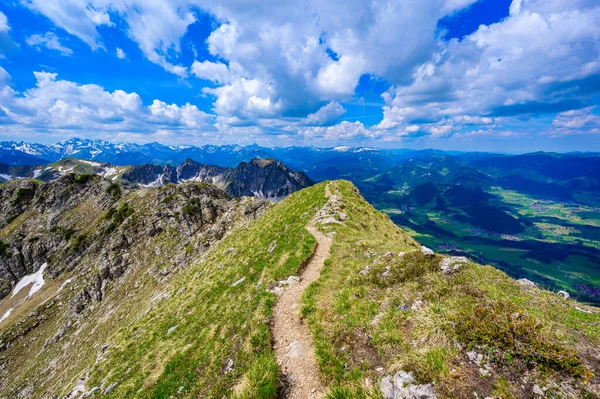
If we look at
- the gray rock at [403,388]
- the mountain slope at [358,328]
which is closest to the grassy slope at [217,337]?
the mountain slope at [358,328]

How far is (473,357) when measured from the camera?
324 inches

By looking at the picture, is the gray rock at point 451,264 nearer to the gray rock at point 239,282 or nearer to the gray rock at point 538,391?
the gray rock at point 538,391

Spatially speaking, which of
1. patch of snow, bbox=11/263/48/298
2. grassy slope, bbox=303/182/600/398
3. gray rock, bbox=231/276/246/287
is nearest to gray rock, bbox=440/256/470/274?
grassy slope, bbox=303/182/600/398

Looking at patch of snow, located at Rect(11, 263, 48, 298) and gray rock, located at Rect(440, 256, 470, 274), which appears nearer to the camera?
gray rock, located at Rect(440, 256, 470, 274)

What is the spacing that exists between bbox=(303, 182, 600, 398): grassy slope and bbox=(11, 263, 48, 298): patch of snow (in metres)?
128

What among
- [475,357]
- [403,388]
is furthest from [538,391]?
[403,388]

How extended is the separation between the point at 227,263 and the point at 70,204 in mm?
148977

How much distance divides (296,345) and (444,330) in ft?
23.7

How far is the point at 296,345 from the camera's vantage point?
1317cm

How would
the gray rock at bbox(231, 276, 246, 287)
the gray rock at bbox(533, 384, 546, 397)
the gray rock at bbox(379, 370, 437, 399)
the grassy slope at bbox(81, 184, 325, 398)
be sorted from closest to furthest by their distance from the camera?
the gray rock at bbox(533, 384, 546, 397) < the gray rock at bbox(379, 370, 437, 399) < the grassy slope at bbox(81, 184, 325, 398) < the gray rock at bbox(231, 276, 246, 287)

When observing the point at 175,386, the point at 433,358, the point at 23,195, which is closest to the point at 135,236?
the point at 175,386

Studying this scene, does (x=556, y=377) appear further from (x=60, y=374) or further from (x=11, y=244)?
(x=11, y=244)

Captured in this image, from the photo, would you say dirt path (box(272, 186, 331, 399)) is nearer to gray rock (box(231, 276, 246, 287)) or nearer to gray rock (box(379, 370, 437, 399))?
gray rock (box(379, 370, 437, 399))

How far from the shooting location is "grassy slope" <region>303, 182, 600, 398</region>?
7512 millimetres
